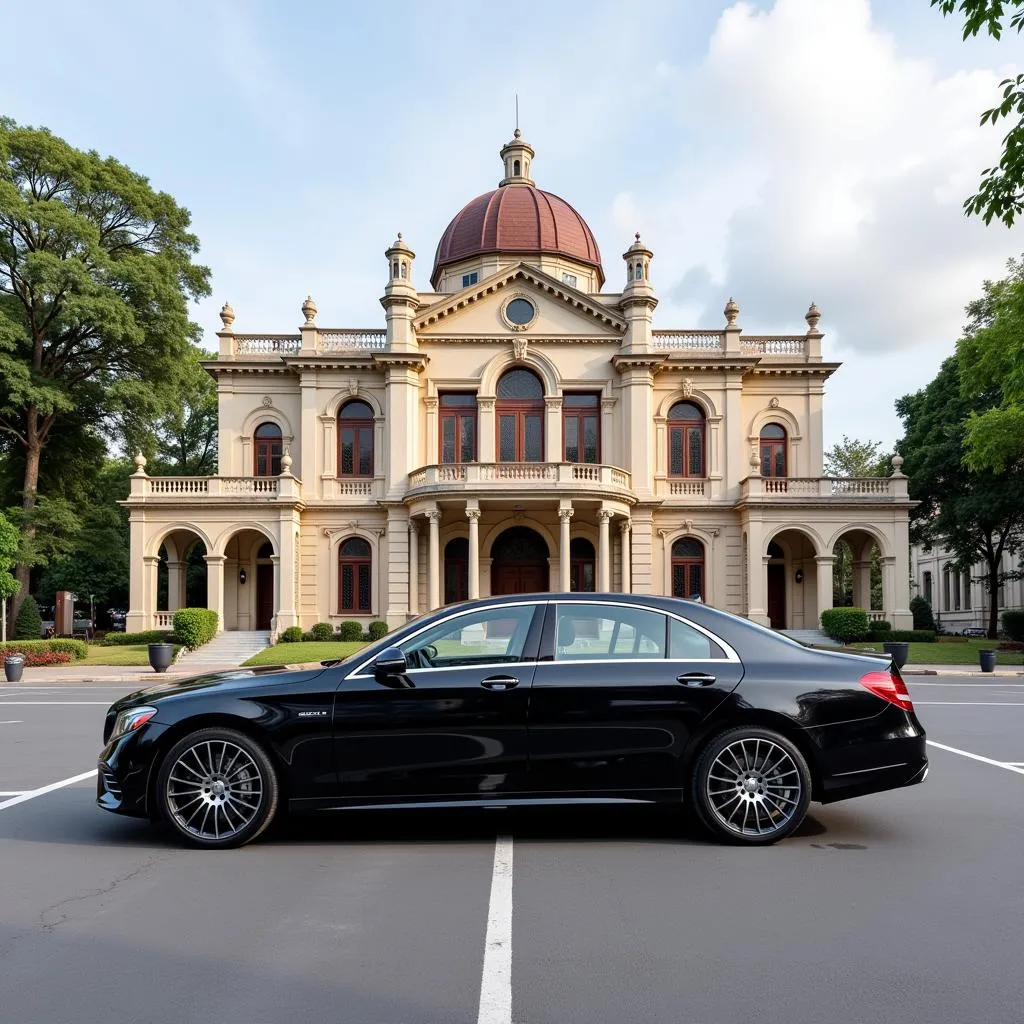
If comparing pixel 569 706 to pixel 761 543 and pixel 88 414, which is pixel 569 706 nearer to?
pixel 761 543

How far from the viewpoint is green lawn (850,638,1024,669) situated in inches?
1089

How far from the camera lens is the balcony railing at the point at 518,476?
32.7 m

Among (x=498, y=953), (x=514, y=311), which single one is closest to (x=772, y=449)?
(x=514, y=311)

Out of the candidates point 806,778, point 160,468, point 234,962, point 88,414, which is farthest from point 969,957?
point 160,468

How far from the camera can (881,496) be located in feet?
114

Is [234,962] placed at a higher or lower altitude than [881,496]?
lower

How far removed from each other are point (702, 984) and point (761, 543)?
1267 inches

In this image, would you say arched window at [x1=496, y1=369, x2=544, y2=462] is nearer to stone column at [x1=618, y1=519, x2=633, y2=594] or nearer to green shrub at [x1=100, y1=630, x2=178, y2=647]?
stone column at [x1=618, y1=519, x2=633, y2=594]

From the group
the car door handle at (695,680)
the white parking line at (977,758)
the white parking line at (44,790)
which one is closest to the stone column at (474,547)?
the white parking line at (977,758)

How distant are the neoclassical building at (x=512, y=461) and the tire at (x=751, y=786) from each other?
90.6 feet

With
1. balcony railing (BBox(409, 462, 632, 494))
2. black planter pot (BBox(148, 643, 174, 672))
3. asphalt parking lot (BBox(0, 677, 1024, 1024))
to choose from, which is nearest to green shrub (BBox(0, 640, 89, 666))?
black planter pot (BBox(148, 643, 174, 672))

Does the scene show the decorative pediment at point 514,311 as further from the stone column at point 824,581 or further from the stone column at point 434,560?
the stone column at point 824,581

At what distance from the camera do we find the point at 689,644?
259 inches

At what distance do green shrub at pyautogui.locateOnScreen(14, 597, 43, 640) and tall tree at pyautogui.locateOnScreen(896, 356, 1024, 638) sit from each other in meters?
Answer: 38.7
